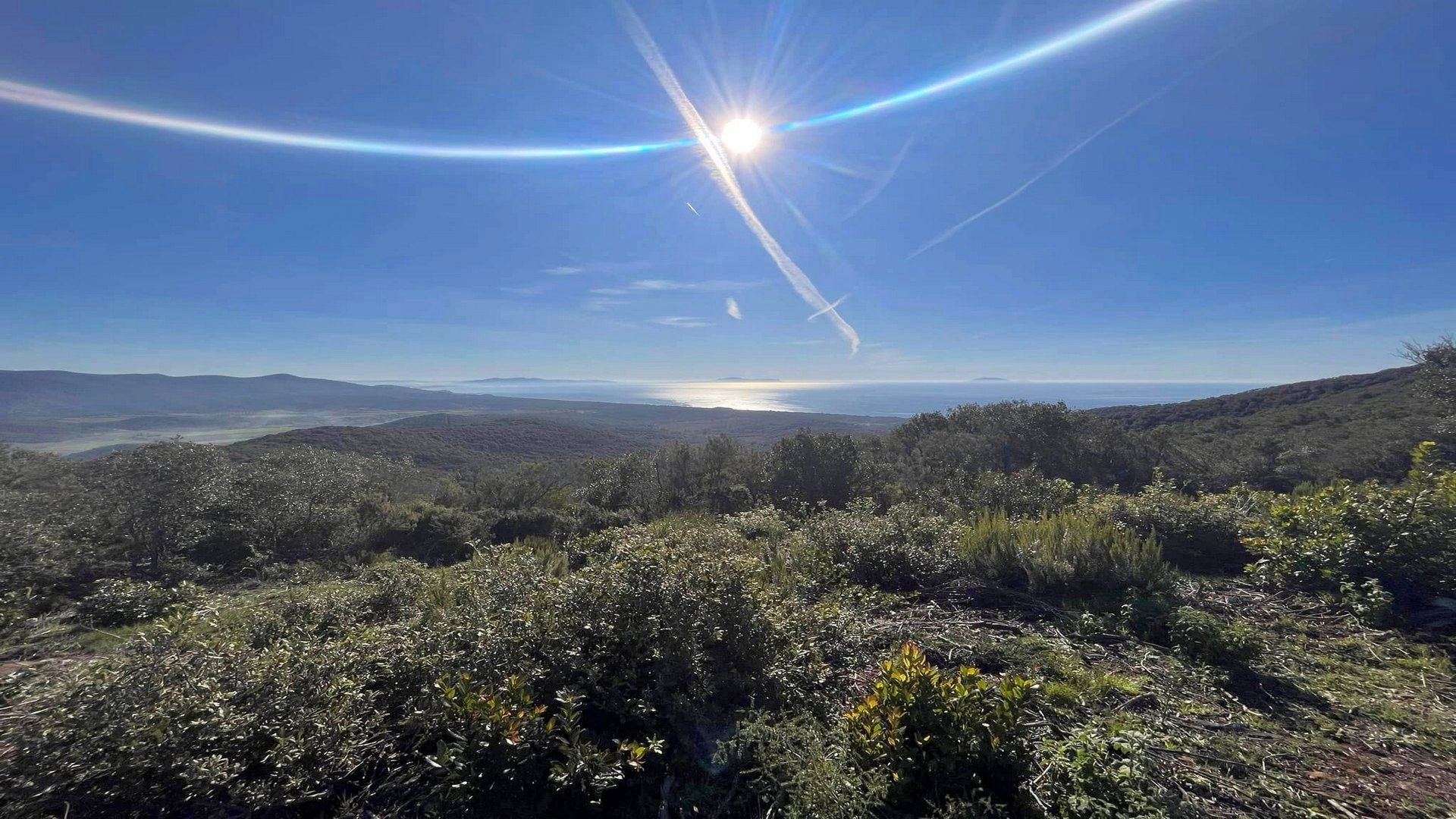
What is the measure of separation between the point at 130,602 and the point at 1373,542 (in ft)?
33.1

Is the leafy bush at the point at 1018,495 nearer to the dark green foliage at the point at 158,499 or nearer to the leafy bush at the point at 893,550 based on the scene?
the leafy bush at the point at 893,550

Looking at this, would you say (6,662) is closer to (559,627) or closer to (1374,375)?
(559,627)

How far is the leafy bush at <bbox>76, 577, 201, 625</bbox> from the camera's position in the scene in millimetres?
3973

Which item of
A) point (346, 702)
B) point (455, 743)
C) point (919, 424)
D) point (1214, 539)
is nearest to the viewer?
point (455, 743)

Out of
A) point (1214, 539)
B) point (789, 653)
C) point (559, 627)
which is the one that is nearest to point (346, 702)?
point (559, 627)

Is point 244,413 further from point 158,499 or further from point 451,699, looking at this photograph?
point 451,699

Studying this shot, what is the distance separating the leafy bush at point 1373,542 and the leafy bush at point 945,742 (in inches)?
149

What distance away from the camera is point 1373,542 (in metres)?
4.14

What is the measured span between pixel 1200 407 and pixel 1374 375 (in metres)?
13.7

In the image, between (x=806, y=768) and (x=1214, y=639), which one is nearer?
(x=806, y=768)

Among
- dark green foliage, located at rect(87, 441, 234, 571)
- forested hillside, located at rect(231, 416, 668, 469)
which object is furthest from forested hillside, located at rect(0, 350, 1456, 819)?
forested hillside, located at rect(231, 416, 668, 469)

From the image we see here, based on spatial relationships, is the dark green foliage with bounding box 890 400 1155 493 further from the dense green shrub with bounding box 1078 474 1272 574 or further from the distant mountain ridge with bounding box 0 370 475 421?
the distant mountain ridge with bounding box 0 370 475 421

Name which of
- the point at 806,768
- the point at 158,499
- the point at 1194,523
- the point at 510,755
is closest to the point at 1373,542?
the point at 1194,523

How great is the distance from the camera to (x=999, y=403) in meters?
16.6
